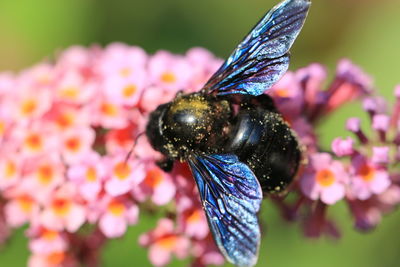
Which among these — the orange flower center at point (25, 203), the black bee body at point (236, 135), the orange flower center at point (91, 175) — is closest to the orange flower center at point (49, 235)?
the orange flower center at point (25, 203)

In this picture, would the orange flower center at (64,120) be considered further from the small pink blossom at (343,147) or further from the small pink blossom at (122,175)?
the small pink blossom at (343,147)

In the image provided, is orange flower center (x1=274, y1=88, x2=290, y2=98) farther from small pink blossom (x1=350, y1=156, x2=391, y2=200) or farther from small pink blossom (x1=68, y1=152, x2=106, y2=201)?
small pink blossom (x1=68, y1=152, x2=106, y2=201)

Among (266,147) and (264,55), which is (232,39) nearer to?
(264,55)

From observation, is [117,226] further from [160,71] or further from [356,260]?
[356,260]

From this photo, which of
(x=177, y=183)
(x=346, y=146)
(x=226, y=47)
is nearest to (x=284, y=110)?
(x=346, y=146)

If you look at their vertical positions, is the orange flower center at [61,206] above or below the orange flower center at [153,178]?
above

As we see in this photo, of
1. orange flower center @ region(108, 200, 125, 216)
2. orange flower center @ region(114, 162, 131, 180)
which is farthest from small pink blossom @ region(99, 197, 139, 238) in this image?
orange flower center @ region(114, 162, 131, 180)
